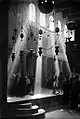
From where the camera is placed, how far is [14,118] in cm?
441

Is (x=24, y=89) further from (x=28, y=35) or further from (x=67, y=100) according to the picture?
(x=28, y=35)

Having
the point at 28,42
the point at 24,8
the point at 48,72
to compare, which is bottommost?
the point at 48,72

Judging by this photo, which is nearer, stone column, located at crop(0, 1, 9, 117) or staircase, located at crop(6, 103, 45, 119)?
stone column, located at crop(0, 1, 9, 117)

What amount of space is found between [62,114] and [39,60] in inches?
85.0

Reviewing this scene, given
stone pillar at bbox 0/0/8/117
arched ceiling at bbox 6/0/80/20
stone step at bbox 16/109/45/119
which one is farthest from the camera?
arched ceiling at bbox 6/0/80/20

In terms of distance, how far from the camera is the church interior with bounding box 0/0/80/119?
Answer: 468cm

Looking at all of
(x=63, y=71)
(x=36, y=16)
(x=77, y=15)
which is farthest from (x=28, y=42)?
(x=77, y=15)

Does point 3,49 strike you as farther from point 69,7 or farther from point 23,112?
point 69,7

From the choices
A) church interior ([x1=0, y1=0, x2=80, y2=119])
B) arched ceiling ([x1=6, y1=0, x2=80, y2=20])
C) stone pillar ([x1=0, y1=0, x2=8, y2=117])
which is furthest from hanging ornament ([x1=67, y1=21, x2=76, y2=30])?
stone pillar ([x1=0, y1=0, x2=8, y2=117])

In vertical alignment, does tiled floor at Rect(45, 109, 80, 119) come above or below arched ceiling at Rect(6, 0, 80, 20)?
below

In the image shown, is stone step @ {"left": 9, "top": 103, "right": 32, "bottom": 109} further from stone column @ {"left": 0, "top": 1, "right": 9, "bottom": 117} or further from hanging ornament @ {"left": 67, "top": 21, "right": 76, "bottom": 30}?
hanging ornament @ {"left": 67, "top": 21, "right": 76, "bottom": 30}

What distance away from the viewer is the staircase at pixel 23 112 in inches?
178

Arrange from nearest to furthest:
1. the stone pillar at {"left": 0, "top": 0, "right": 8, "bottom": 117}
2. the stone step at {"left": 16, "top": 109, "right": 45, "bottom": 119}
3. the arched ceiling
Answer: the stone pillar at {"left": 0, "top": 0, "right": 8, "bottom": 117} < the stone step at {"left": 16, "top": 109, "right": 45, "bottom": 119} < the arched ceiling

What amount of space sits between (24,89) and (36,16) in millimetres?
2437
